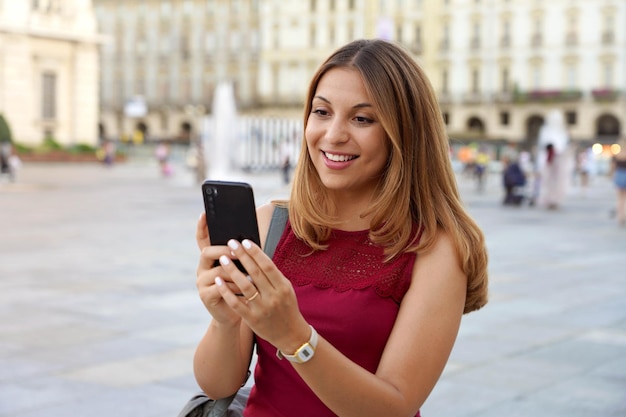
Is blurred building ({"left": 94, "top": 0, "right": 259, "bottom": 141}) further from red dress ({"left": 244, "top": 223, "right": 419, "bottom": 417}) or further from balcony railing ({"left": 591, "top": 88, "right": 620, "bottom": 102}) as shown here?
red dress ({"left": 244, "top": 223, "right": 419, "bottom": 417})

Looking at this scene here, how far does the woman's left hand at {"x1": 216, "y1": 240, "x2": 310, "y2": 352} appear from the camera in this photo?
75.2 inches

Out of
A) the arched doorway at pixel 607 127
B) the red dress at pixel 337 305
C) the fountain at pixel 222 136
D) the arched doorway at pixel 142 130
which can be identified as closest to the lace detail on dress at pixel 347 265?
the red dress at pixel 337 305

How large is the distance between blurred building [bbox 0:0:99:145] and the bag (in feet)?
144

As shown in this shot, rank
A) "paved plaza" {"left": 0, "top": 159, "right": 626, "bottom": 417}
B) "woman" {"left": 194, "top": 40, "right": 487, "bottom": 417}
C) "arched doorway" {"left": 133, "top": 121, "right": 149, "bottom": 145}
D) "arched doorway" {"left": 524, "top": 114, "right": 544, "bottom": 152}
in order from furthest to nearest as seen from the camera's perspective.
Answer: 1. "arched doorway" {"left": 133, "top": 121, "right": 149, "bottom": 145}
2. "arched doorway" {"left": 524, "top": 114, "right": 544, "bottom": 152}
3. "paved plaza" {"left": 0, "top": 159, "right": 626, "bottom": 417}
4. "woman" {"left": 194, "top": 40, "right": 487, "bottom": 417}

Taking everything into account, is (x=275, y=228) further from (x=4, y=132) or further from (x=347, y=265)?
(x=4, y=132)

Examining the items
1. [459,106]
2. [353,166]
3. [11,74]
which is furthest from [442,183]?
[459,106]

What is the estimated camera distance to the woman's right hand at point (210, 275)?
2.02m

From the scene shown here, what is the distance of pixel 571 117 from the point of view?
224ft

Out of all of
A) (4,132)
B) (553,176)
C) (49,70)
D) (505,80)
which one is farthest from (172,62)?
(553,176)

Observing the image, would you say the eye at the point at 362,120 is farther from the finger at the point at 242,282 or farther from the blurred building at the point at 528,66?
the blurred building at the point at 528,66

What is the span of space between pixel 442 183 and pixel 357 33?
246 feet

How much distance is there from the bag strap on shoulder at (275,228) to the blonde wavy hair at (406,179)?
0.06m

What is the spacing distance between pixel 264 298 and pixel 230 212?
244 mm

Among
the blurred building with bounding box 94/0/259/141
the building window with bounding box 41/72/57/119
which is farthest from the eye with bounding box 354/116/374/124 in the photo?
the blurred building with bounding box 94/0/259/141
